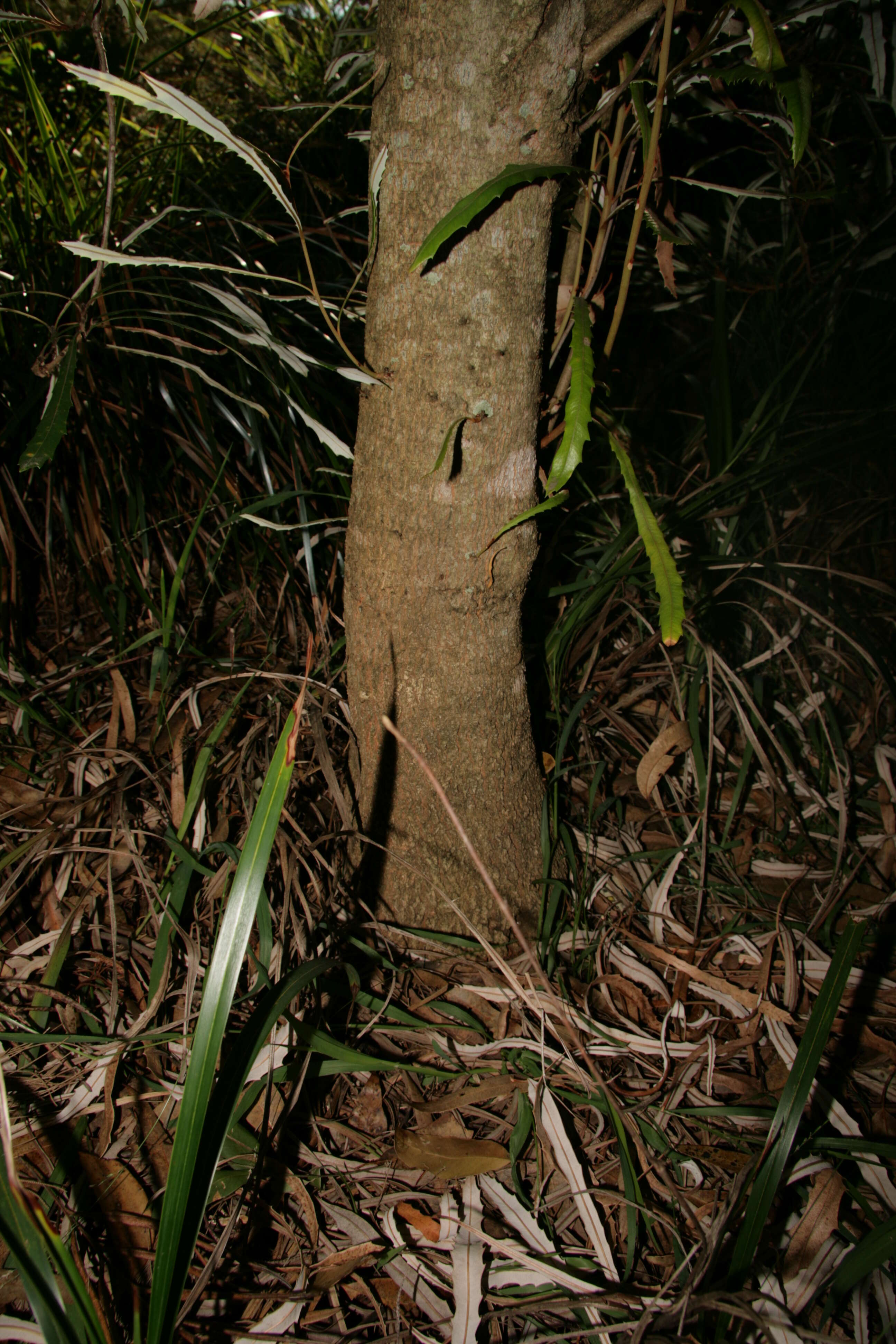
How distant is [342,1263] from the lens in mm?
726

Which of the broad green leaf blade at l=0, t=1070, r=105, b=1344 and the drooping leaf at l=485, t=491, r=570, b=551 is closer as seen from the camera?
the broad green leaf blade at l=0, t=1070, r=105, b=1344

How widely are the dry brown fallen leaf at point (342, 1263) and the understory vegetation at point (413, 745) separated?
0.01 metres

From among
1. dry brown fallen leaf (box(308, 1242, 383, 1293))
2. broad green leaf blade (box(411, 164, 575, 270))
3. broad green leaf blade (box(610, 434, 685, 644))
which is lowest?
dry brown fallen leaf (box(308, 1242, 383, 1293))

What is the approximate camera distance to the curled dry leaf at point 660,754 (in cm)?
121

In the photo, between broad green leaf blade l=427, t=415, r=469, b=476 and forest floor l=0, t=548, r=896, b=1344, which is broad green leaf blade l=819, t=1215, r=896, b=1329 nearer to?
forest floor l=0, t=548, r=896, b=1344

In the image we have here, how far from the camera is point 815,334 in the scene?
1.48 m

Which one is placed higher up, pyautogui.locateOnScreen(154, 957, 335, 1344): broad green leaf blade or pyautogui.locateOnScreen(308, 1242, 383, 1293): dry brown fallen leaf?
pyautogui.locateOnScreen(154, 957, 335, 1344): broad green leaf blade

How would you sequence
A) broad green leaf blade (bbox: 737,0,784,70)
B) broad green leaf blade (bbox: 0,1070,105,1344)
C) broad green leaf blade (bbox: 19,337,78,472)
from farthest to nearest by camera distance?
broad green leaf blade (bbox: 19,337,78,472) < broad green leaf blade (bbox: 737,0,784,70) < broad green leaf blade (bbox: 0,1070,105,1344)

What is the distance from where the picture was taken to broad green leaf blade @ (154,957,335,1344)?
0.53m

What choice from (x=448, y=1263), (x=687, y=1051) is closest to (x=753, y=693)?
(x=687, y=1051)

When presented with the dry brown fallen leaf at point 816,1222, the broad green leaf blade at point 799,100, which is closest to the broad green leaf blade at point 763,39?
the broad green leaf blade at point 799,100

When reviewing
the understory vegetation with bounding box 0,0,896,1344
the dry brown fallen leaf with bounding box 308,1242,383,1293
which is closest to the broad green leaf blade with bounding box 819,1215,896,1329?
the understory vegetation with bounding box 0,0,896,1344

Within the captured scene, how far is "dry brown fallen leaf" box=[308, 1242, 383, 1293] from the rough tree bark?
378mm

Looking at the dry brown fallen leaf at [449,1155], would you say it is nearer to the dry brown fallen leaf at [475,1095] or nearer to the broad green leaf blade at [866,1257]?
the dry brown fallen leaf at [475,1095]
